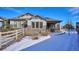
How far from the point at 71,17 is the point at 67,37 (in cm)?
26

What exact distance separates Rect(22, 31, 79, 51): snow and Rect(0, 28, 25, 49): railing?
0.19 m

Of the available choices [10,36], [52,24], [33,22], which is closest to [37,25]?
[33,22]

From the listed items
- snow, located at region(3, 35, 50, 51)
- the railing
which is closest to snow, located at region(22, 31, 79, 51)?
snow, located at region(3, 35, 50, 51)

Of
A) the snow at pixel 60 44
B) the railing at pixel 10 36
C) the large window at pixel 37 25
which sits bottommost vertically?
the snow at pixel 60 44

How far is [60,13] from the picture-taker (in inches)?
97.1

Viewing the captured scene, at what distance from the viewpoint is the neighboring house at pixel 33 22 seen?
8.13ft

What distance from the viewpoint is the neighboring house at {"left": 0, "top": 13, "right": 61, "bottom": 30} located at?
2477 mm

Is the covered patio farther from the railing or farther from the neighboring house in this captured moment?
the railing

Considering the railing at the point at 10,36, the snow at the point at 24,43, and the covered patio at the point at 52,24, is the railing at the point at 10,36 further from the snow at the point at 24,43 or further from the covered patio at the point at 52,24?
the covered patio at the point at 52,24

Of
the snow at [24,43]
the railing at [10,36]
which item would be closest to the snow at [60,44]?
the snow at [24,43]

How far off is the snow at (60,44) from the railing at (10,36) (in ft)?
0.64

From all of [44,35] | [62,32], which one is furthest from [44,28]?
[62,32]

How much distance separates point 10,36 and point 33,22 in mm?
342
